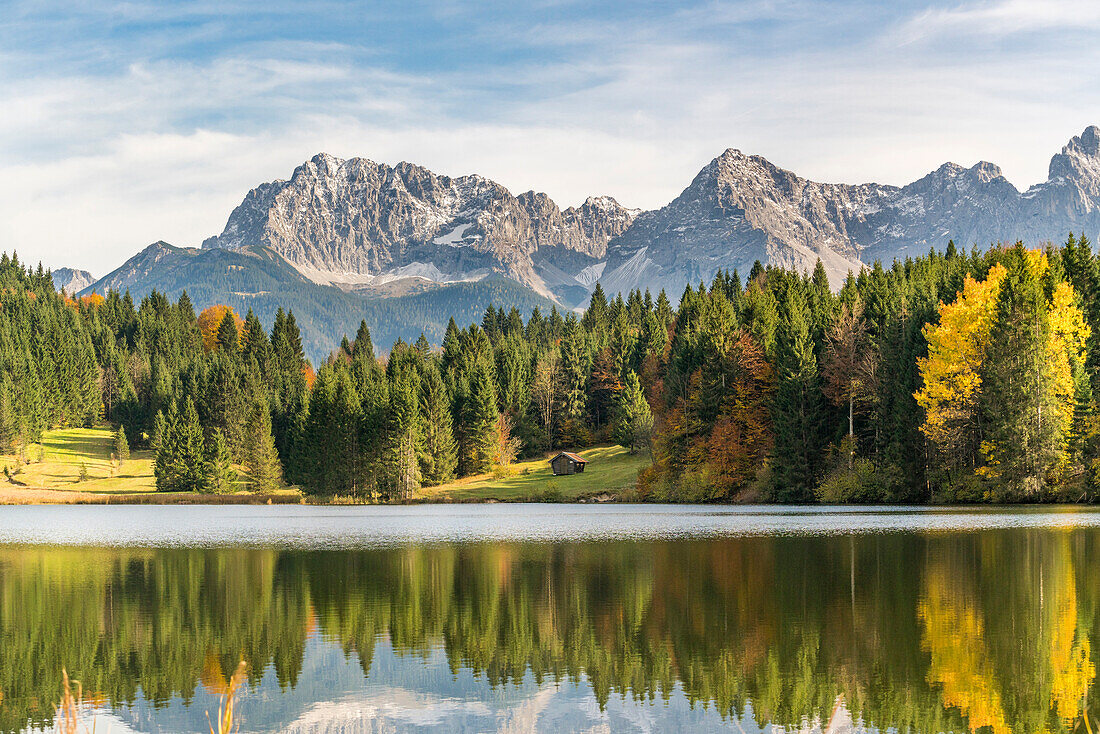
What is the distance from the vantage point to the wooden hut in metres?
122

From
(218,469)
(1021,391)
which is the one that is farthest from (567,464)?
(1021,391)

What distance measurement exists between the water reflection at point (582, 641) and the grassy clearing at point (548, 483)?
69457 millimetres

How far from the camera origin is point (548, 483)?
111 m

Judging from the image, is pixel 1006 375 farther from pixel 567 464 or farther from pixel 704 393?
pixel 567 464

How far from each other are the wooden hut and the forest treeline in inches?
262

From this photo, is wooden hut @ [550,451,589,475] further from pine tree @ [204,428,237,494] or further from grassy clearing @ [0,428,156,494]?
grassy clearing @ [0,428,156,494]

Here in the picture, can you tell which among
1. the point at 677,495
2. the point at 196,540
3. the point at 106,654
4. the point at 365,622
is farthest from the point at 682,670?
the point at 677,495

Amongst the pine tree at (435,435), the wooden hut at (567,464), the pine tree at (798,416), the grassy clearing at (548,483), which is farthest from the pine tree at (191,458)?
the pine tree at (798,416)

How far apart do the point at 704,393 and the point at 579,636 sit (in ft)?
237

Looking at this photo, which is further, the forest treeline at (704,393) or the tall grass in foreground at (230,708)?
the forest treeline at (704,393)

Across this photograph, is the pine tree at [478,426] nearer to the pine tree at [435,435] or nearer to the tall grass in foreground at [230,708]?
the pine tree at [435,435]

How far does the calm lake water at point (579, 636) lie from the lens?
16.3 meters

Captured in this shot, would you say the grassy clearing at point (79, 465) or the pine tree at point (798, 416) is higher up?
the pine tree at point (798, 416)

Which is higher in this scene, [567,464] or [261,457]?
[261,457]
